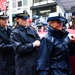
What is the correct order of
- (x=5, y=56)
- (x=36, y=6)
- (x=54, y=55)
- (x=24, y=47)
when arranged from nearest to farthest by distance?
(x=54, y=55) < (x=24, y=47) < (x=5, y=56) < (x=36, y=6)

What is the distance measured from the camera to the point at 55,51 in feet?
13.3

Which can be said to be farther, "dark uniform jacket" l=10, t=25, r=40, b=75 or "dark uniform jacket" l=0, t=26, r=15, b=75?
"dark uniform jacket" l=0, t=26, r=15, b=75

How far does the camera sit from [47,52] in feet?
13.1

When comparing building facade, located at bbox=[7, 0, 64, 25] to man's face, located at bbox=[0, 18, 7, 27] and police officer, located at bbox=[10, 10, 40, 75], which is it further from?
police officer, located at bbox=[10, 10, 40, 75]

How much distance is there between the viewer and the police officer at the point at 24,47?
5035 mm

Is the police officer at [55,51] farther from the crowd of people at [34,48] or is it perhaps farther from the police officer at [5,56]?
the police officer at [5,56]

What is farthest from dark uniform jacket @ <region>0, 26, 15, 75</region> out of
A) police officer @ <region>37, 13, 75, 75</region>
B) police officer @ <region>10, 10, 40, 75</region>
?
police officer @ <region>37, 13, 75, 75</region>

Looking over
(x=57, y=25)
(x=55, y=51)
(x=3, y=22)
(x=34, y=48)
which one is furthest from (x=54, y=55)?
(x=3, y=22)

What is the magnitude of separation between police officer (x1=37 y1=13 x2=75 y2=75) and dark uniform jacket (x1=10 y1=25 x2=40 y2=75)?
100cm

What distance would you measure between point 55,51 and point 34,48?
1009 mm

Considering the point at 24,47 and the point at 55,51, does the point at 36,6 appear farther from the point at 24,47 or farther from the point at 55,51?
the point at 55,51

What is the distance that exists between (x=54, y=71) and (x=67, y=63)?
201 mm

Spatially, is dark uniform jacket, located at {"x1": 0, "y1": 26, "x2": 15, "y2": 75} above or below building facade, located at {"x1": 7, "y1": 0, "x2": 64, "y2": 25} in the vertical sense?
below

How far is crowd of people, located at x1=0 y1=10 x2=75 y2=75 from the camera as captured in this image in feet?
13.2
